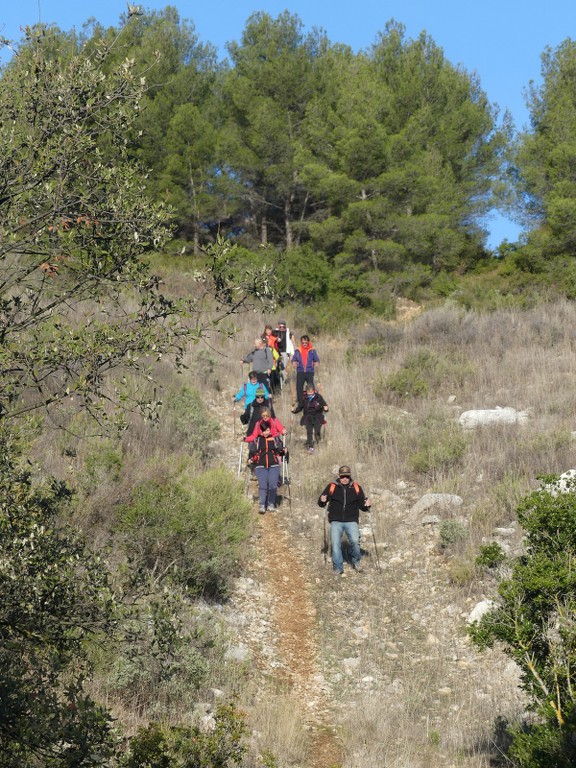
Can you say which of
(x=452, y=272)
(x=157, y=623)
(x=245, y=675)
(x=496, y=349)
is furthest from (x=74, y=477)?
(x=452, y=272)

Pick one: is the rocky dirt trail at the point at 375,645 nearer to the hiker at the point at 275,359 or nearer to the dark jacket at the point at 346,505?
the dark jacket at the point at 346,505

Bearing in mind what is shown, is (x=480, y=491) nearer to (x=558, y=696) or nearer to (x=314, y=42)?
(x=558, y=696)

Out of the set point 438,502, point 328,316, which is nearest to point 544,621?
point 438,502

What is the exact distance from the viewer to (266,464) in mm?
13391

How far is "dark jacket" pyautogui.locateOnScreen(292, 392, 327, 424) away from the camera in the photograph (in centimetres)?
1570

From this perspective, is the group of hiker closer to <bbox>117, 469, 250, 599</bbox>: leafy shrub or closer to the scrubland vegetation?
the scrubland vegetation

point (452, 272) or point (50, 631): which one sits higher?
point (452, 272)

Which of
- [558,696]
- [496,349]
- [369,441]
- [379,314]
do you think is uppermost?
[379,314]

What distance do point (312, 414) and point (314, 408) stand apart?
0.16 meters

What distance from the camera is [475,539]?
11719 mm

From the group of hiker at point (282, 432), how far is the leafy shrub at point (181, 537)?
1.32 metres

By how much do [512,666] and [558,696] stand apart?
3.37 metres

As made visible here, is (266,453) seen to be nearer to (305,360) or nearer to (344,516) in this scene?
(344,516)

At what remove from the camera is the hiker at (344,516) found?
38.2ft
